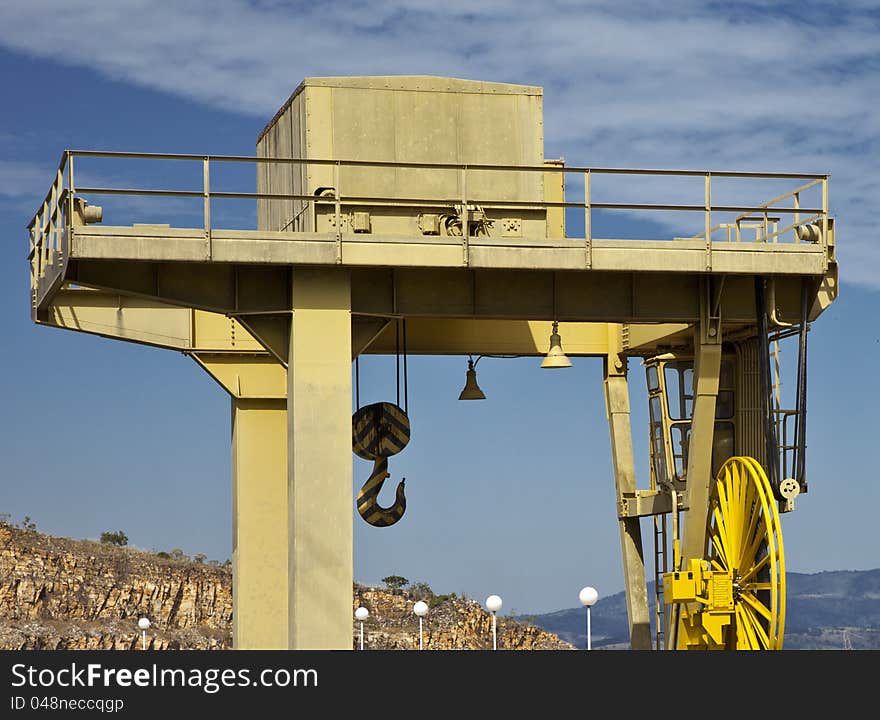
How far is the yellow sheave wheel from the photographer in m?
27.5

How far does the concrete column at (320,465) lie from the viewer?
2505cm

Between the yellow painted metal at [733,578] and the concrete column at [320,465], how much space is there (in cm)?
629

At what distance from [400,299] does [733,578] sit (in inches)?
273

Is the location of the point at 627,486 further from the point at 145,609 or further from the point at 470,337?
the point at 145,609

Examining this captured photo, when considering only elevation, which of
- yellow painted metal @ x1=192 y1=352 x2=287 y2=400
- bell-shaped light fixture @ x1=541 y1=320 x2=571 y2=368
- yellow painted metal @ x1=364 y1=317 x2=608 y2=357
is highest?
yellow painted metal @ x1=364 y1=317 x2=608 y2=357

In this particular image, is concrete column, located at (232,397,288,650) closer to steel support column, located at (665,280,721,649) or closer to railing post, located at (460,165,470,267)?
steel support column, located at (665,280,721,649)

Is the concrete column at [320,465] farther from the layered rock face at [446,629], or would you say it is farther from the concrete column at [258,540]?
the layered rock face at [446,629]

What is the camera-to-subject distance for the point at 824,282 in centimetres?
2889

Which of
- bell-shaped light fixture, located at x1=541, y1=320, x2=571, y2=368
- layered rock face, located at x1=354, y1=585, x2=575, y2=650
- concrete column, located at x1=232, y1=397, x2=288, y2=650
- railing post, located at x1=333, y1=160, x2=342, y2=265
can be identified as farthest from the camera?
layered rock face, located at x1=354, y1=585, x2=575, y2=650

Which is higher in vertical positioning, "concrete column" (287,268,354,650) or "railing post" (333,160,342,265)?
"railing post" (333,160,342,265)

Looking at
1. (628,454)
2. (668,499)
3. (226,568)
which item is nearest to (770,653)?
(668,499)

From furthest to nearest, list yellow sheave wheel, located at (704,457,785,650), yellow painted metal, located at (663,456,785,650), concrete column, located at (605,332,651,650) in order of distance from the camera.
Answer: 1. concrete column, located at (605,332,651,650)
2. yellow painted metal, located at (663,456,785,650)
3. yellow sheave wheel, located at (704,457,785,650)

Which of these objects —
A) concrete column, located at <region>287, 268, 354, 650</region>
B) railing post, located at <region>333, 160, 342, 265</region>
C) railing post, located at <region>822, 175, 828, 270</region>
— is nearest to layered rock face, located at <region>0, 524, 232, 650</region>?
concrete column, located at <region>287, 268, 354, 650</region>

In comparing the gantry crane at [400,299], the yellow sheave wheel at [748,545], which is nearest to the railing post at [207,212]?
the gantry crane at [400,299]
